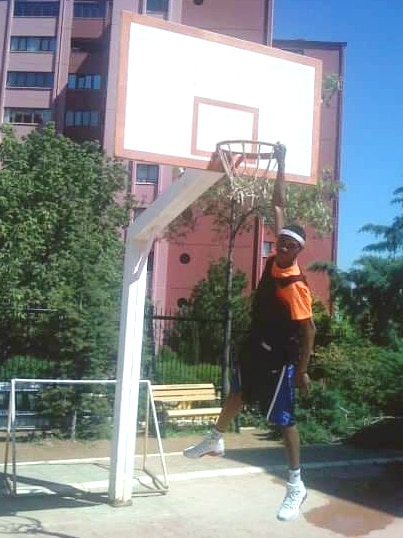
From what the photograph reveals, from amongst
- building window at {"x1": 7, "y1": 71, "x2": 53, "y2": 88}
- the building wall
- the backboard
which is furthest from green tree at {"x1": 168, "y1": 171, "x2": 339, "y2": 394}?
building window at {"x1": 7, "y1": 71, "x2": 53, "y2": 88}

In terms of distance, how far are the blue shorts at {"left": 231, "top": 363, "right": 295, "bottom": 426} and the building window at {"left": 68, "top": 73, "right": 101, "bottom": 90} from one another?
45.8m

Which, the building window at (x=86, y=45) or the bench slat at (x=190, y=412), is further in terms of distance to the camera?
the building window at (x=86, y=45)

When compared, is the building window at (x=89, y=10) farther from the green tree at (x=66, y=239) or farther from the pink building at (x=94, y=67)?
the green tree at (x=66, y=239)

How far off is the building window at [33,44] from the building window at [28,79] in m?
1.58

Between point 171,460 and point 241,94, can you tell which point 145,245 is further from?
point 171,460

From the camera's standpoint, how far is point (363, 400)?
14.1 meters

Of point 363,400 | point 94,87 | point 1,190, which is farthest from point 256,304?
point 94,87

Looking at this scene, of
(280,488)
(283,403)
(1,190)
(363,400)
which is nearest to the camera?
(283,403)

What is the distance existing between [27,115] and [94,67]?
545 cm

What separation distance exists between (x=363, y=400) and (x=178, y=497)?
683cm

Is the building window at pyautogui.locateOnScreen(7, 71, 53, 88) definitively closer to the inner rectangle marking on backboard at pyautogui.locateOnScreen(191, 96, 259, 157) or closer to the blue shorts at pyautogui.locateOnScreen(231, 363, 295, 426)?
the inner rectangle marking on backboard at pyautogui.locateOnScreen(191, 96, 259, 157)

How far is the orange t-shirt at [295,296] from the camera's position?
5637mm

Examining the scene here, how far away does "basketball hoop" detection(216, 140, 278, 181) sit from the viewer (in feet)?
21.6

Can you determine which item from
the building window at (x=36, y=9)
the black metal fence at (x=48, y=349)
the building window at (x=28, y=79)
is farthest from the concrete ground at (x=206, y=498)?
the building window at (x=36, y=9)
